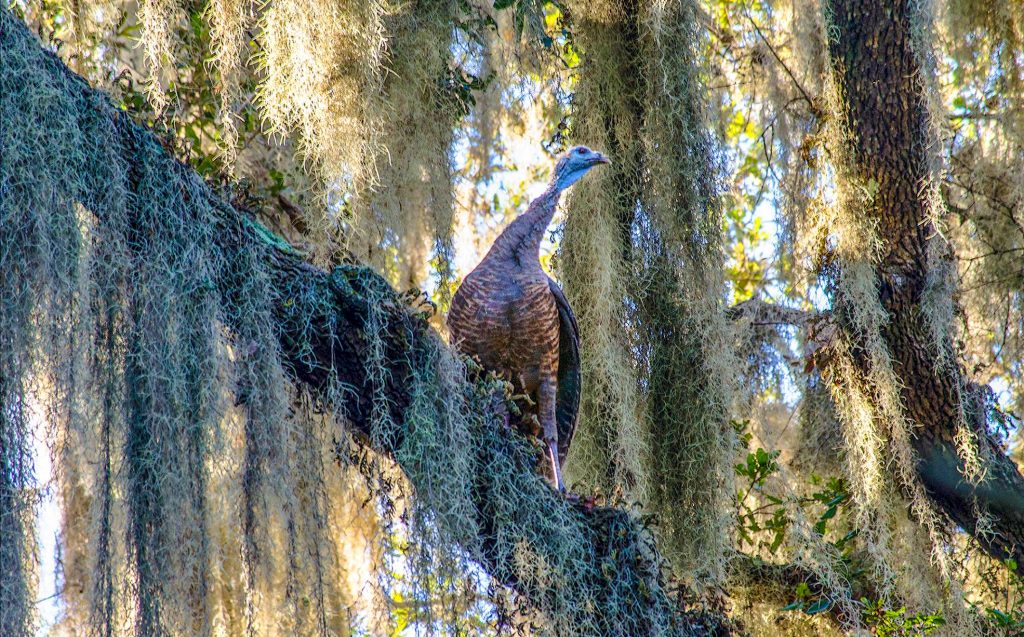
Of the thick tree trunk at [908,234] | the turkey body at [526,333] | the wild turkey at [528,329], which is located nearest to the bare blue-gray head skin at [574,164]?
the wild turkey at [528,329]

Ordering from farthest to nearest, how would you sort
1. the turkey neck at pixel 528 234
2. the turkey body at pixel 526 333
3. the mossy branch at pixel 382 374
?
the turkey neck at pixel 528 234 → the turkey body at pixel 526 333 → the mossy branch at pixel 382 374

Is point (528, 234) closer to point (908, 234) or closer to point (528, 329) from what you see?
point (528, 329)

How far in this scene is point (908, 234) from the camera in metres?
5.08

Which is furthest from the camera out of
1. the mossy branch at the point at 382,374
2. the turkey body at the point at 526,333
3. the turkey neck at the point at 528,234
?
the turkey neck at the point at 528,234

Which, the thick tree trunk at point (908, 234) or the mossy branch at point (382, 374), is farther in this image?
the thick tree trunk at point (908, 234)

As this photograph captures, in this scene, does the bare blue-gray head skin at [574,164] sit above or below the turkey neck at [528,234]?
above

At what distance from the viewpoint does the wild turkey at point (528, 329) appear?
4.64m

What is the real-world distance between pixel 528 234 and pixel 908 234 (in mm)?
1666

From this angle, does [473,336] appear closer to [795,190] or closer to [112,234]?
[795,190]

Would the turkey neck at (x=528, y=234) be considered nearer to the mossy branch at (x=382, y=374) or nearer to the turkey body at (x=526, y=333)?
the turkey body at (x=526, y=333)

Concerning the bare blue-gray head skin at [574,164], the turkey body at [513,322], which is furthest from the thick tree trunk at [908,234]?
the turkey body at [513,322]

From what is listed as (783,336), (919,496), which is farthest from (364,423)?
(783,336)

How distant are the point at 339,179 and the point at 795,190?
2245 millimetres

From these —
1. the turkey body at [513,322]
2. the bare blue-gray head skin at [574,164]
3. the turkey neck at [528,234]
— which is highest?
the bare blue-gray head skin at [574,164]
